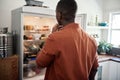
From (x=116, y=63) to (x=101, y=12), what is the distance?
1.64 meters

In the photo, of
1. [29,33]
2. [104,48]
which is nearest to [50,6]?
[29,33]

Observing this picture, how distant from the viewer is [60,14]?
1103mm

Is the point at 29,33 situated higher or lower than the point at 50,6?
lower

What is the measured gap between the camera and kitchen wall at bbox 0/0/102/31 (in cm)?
252

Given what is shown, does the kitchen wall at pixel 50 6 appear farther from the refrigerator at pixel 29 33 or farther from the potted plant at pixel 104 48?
the potted plant at pixel 104 48

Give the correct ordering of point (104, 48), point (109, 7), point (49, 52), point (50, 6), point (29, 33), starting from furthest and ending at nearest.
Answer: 1. point (109, 7)
2. point (104, 48)
3. point (50, 6)
4. point (29, 33)
5. point (49, 52)

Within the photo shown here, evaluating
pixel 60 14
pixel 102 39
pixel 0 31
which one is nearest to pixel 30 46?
pixel 0 31

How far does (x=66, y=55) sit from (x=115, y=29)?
346 cm

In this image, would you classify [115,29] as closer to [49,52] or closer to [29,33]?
[29,33]

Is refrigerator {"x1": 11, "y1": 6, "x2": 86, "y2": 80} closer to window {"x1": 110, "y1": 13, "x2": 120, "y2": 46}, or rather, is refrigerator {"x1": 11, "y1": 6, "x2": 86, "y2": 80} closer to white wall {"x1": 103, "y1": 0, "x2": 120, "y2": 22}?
white wall {"x1": 103, "y1": 0, "x2": 120, "y2": 22}

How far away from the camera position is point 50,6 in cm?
313

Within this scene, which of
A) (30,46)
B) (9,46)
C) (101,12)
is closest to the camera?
(9,46)

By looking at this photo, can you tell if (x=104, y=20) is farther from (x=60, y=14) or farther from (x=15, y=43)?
(x=60, y=14)

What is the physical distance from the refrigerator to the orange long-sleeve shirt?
1195 millimetres
